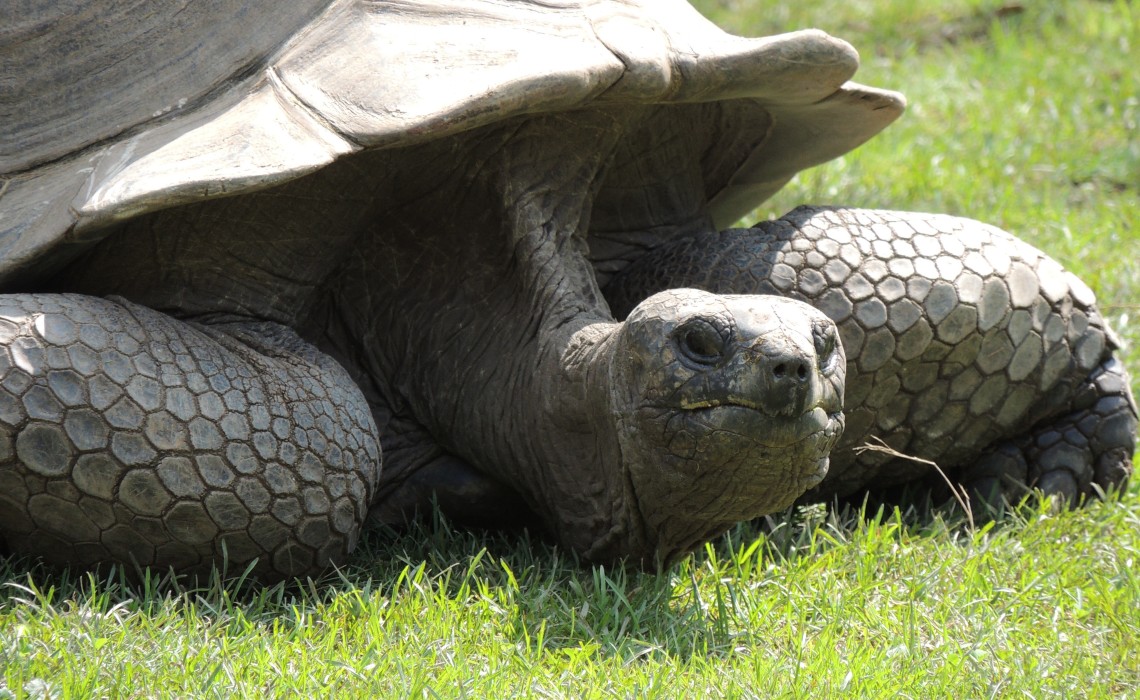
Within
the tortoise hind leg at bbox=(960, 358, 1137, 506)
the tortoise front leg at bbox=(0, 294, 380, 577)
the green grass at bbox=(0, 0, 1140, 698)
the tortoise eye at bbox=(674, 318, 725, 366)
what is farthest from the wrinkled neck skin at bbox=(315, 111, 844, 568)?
the tortoise hind leg at bbox=(960, 358, 1137, 506)

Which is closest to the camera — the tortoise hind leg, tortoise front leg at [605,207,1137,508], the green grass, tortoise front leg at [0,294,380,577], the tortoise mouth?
the green grass

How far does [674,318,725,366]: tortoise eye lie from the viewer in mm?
2568

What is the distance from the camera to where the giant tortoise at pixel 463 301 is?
2727mm

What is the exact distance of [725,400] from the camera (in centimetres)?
255

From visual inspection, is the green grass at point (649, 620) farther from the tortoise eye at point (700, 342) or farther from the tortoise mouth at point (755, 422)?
the tortoise eye at point (700, 342)

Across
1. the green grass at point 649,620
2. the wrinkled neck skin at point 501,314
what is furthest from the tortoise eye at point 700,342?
the green grass at point 649,620

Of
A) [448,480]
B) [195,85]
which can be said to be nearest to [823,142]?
[448,480]

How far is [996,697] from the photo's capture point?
254 centimetres

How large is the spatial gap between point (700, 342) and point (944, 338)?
102 centimetres

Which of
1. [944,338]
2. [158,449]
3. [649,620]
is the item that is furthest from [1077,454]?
[158,449]

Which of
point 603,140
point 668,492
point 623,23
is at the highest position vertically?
point 623,23

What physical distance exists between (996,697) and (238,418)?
154 centimetres

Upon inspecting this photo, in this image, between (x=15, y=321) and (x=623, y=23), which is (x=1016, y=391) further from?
(x=15, y=321)

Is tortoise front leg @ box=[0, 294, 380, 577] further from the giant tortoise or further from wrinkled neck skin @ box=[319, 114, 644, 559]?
wrinkled neck skin @ box=[319, 114, 644, 559]
